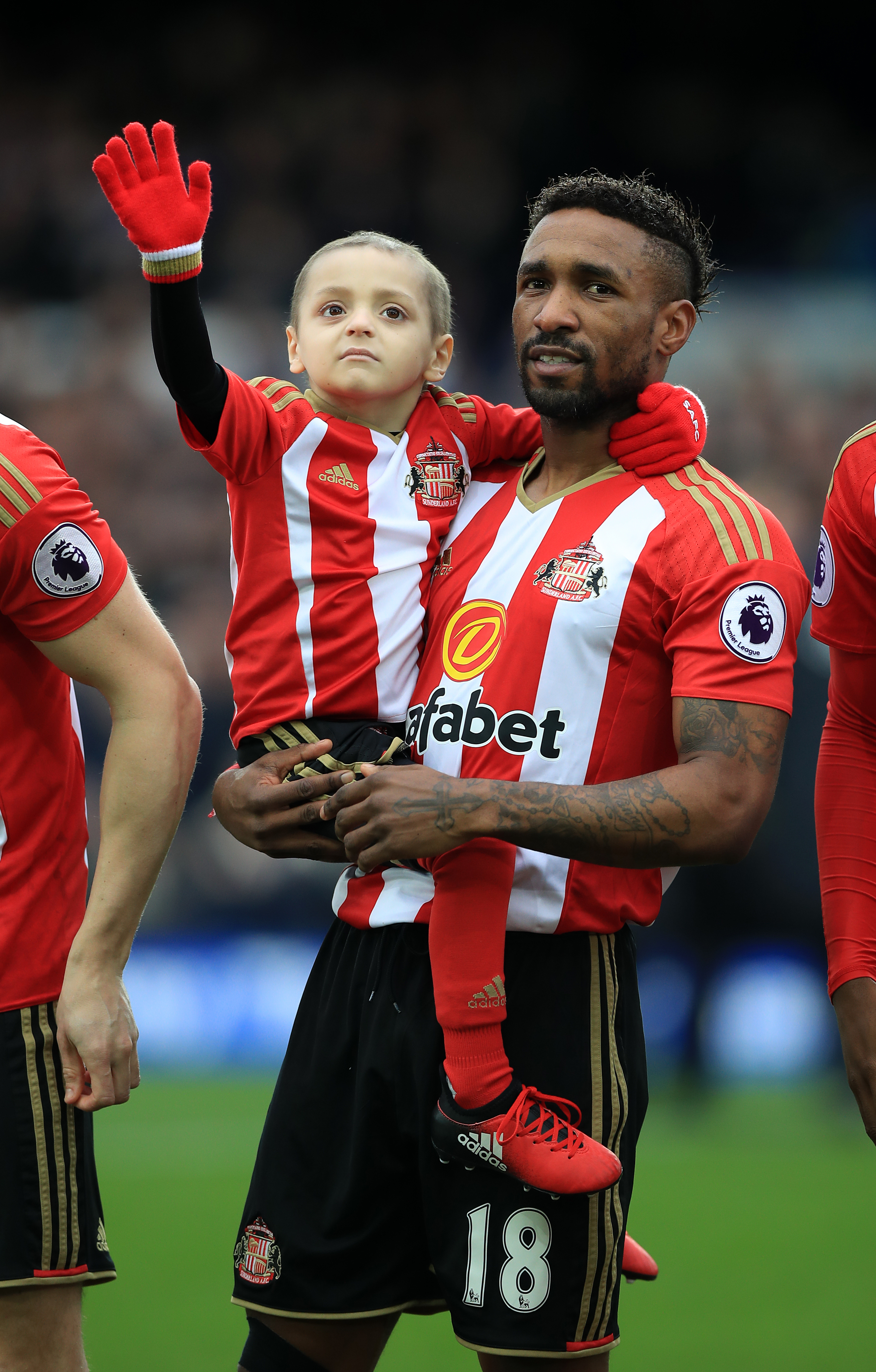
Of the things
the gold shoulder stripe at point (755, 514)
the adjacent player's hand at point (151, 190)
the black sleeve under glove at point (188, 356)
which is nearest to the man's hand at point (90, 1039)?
the black sleeve under glove at point (188, 356)

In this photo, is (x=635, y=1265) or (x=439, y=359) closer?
(x=635, y=1265)

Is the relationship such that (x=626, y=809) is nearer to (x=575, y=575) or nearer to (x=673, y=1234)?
(x=575, y=575)

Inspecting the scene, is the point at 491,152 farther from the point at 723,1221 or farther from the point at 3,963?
the point at 3,963

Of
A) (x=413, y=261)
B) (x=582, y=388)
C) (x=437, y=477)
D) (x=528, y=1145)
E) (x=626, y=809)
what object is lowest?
(x=528, y=1145)

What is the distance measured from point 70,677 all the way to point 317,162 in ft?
22.7

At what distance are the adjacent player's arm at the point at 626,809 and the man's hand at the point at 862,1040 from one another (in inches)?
17.0

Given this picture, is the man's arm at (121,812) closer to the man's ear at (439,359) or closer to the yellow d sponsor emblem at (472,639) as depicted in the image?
the yellow d sponsor emblem at (472,639)

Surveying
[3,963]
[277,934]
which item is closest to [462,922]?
→ [3,963]

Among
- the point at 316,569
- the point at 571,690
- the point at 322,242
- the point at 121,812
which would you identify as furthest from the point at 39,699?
the point at 322,242

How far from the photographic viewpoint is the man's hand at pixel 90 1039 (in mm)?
2166

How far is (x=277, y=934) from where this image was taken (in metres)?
6.60

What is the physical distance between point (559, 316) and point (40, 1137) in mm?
1483

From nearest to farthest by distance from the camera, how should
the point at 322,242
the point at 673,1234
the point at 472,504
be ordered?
the point at 472,504
the point at 673,1234
the point at 322,242

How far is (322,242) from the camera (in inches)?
322
